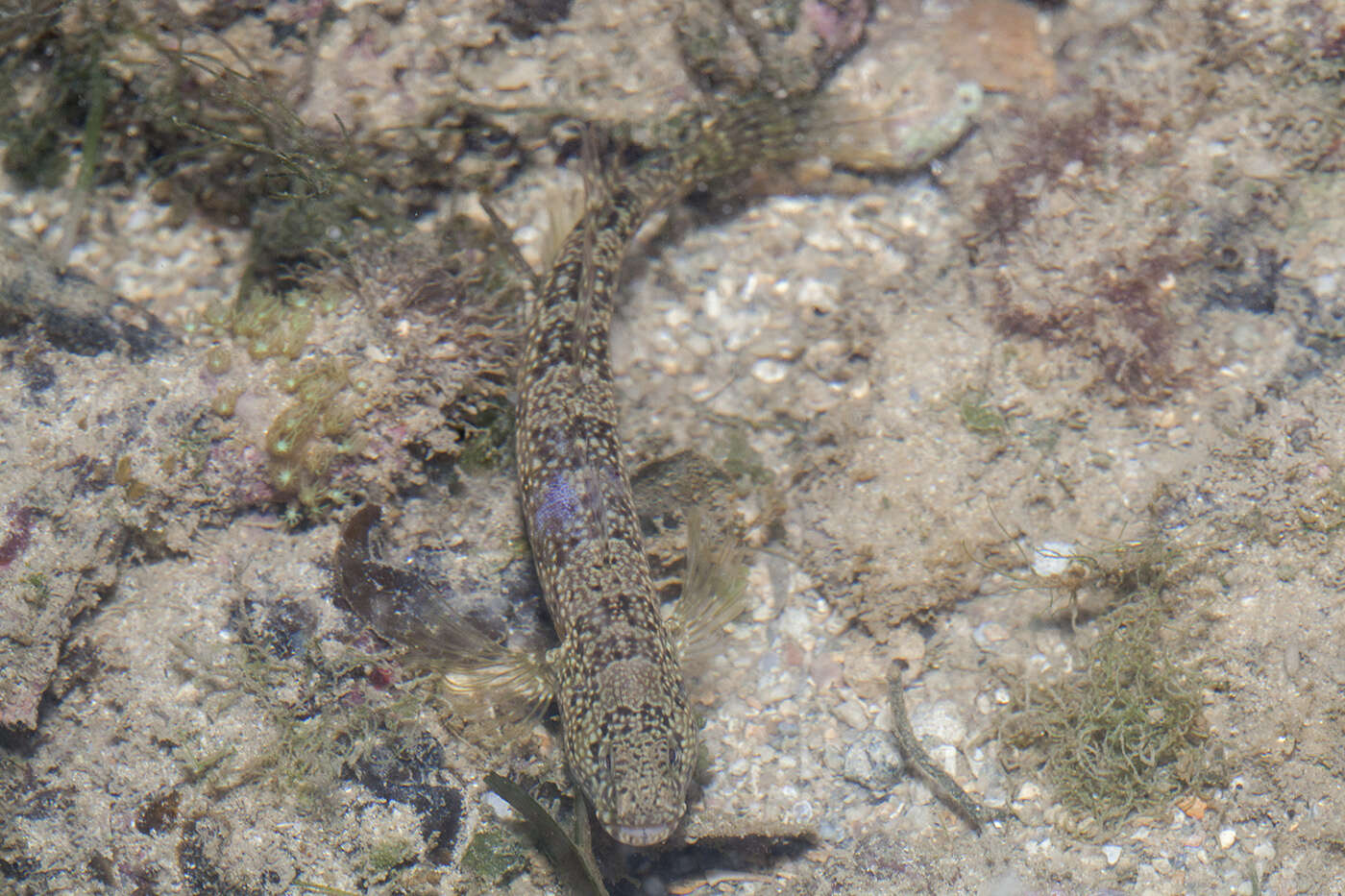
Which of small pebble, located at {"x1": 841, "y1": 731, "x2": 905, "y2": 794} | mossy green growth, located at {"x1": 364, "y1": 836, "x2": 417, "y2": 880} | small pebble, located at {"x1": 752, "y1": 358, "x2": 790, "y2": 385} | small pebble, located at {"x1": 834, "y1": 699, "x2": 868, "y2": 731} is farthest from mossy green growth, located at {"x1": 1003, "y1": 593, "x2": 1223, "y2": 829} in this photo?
mossy green growth, located at {"x1": 364, "y1": 836, "x2": 417, "y2": 880}

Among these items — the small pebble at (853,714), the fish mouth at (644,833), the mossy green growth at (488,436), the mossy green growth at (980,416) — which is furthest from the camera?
the mossy green growth at (980,416)

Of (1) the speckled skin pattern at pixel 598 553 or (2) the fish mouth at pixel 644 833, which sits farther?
(1) the speckled skin pattern at pixel 598 553

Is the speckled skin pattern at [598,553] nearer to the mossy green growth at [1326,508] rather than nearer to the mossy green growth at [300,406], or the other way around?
the mossy green growth at [300,406]

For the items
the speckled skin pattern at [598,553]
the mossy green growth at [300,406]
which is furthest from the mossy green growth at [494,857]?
the mossy green growth at [300,406]

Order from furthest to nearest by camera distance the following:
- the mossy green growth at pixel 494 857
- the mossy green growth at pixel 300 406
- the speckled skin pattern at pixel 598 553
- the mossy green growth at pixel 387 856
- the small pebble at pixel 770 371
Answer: the small pebble at pixel 770 371, the mossy green growth at pixel 300 406, the mossy green growth at pixel 494 857, the mossy green growth at pixel 387 856, the speckled skin pattern at pixel 598 553

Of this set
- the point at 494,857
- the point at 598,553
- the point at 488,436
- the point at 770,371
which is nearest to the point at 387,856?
the point at 494,857

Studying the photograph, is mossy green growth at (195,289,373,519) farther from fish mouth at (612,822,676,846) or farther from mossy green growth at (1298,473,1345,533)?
mossy green growth at (1298,473,1345,533)

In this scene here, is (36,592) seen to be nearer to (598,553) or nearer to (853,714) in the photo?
(598,553)

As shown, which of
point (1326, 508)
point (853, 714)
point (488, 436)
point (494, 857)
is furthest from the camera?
point (488, 436)
